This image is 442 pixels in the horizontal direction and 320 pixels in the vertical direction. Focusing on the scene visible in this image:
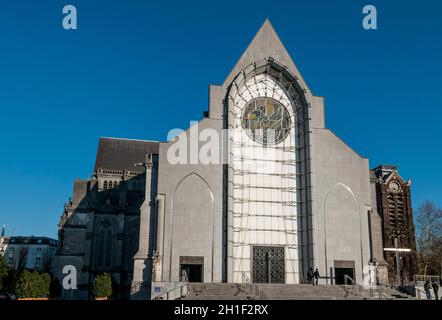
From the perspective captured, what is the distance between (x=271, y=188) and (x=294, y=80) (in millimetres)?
9505

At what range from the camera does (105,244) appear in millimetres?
55812

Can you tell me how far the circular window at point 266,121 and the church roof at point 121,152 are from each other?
31428 mm

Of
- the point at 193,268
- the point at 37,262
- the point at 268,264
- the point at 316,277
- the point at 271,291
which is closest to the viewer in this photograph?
the point at 271,291

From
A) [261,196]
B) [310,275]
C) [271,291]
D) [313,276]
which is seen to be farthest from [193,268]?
[313,276]

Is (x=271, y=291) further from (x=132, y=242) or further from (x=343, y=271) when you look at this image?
(x=132, y=242)

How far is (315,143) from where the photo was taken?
3844 centimetres

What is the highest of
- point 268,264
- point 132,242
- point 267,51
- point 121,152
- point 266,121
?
point 267,51

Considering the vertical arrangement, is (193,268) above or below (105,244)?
below

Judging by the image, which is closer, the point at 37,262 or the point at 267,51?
the point at 267,51

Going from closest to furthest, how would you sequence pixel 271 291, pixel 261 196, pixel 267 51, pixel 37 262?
pixel 271 291, pixel 261 196, pixel 267 51, pixel 37 262

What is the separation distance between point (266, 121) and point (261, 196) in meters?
6.39

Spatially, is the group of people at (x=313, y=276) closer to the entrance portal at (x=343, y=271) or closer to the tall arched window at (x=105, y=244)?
the entrance portal at (x=343, y=271)

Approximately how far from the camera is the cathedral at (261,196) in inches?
1353
